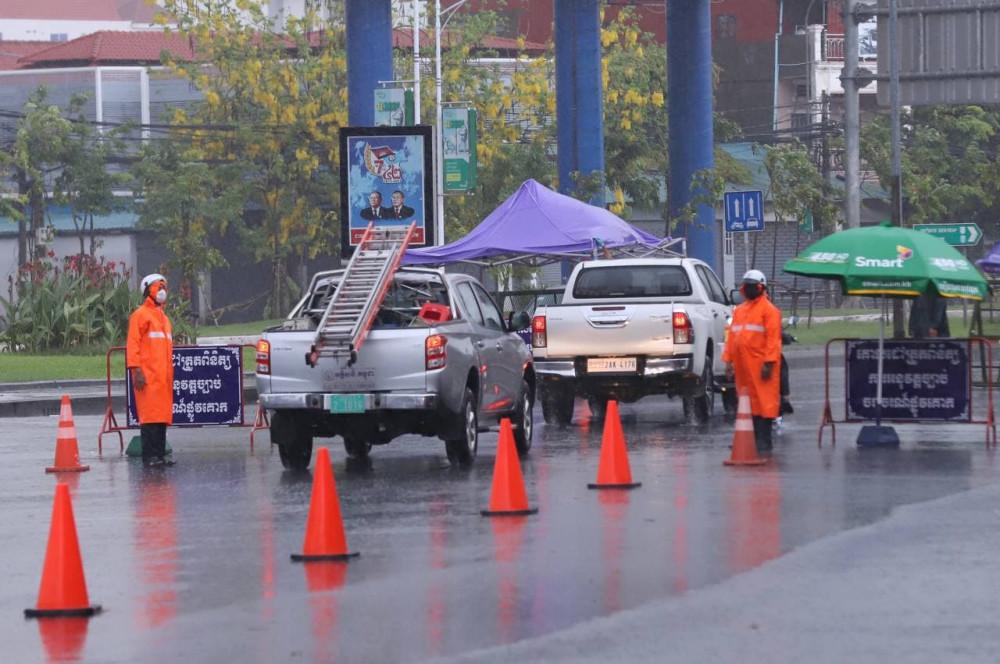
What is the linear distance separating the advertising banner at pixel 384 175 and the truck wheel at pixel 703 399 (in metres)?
9.15

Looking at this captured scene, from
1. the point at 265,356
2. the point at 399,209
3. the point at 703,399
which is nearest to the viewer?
the point at 265,356

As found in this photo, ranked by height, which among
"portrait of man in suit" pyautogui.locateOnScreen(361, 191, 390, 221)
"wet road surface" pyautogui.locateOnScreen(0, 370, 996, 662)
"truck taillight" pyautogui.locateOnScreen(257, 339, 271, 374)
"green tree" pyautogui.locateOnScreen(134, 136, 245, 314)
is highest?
"green tree" pyautogui.locateOnScreen(134, 136, 245, 314)

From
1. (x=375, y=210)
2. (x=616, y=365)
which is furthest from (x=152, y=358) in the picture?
(x=375, y=210)

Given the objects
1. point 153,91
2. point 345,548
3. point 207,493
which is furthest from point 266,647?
point 153,91

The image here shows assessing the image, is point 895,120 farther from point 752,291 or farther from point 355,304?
point 355,304

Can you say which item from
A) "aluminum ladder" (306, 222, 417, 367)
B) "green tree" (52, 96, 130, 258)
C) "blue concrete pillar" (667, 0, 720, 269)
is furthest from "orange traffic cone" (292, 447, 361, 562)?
"green tree" (52, 96, 130, 258)

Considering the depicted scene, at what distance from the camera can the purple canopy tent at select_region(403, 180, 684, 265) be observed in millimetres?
28750

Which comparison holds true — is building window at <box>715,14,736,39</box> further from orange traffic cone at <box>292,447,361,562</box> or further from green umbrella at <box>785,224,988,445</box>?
orange traffic cone at <box>292,447,361,562</box>

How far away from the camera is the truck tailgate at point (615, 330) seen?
2130 centimetres

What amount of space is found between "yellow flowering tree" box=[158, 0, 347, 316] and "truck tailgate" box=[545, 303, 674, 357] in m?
34.1

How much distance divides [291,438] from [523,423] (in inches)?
101

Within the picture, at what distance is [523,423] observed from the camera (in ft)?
61.3

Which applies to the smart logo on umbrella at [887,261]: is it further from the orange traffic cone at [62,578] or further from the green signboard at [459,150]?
the green signboard at [459,150]

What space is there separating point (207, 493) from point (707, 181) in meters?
26.0
